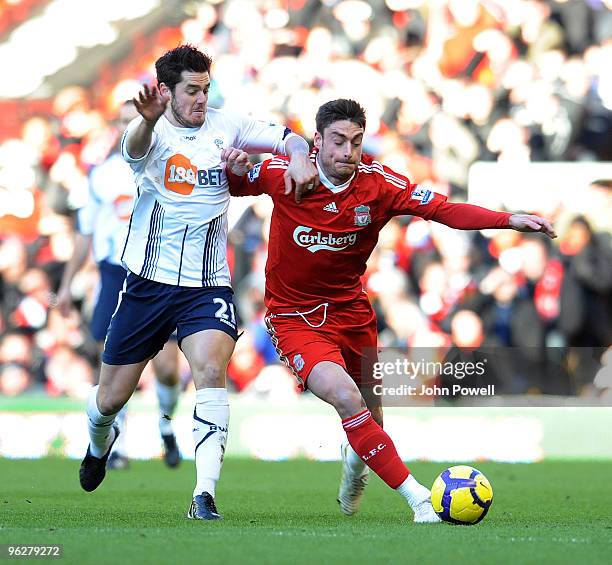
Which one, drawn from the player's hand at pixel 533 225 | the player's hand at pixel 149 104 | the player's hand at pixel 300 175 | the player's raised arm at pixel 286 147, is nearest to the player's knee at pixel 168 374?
the player's raised arm at pixel 286 147

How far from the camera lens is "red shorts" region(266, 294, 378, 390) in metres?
6.21

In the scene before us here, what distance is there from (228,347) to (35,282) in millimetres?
8543

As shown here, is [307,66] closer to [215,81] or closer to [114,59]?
[215,81]

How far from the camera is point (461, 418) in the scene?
1163 cm

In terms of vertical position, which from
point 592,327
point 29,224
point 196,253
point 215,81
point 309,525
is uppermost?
point 215,81

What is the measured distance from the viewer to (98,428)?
6.93 m

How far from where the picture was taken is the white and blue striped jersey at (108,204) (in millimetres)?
9422

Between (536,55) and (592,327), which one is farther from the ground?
(536,55)

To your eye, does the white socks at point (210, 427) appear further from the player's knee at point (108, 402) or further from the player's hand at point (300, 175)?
the player's hand at point (300, 175)

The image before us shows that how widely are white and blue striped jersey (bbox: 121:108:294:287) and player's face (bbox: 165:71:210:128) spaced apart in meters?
0.09

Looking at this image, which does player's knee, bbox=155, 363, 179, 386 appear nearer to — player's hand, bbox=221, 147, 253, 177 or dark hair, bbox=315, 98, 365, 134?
player's hand, bbox=221, 147, 253, 177

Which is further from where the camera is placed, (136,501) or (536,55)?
(536,55)

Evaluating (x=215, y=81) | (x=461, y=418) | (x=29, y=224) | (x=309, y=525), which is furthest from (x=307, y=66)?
(x=309, y=525)
